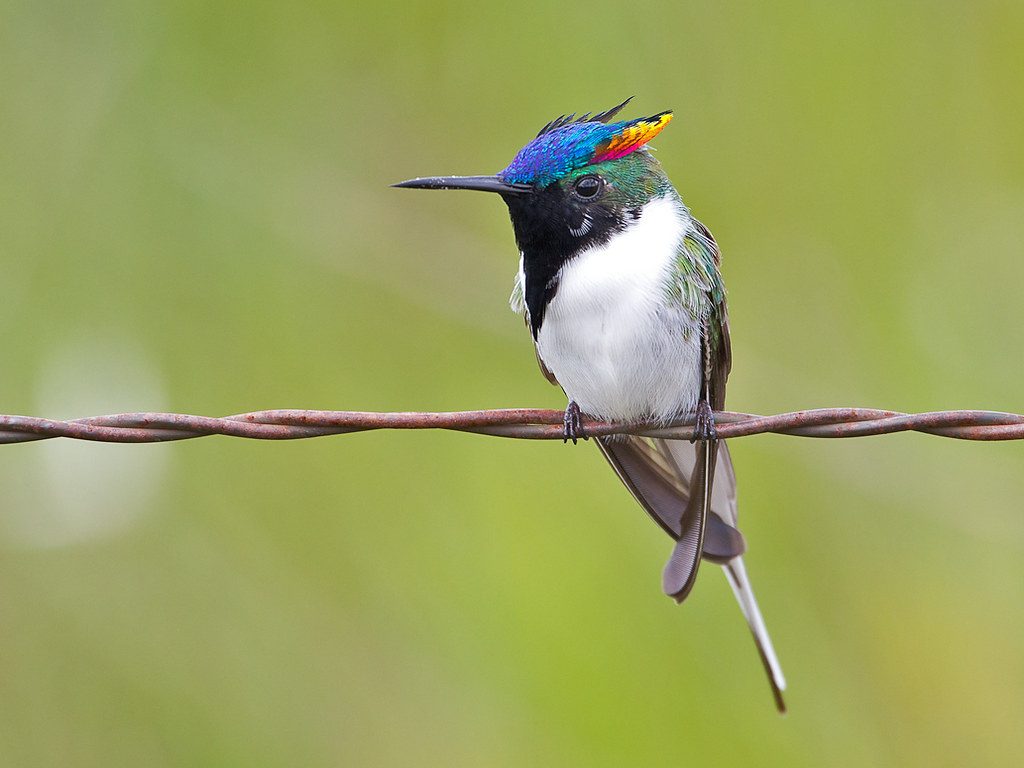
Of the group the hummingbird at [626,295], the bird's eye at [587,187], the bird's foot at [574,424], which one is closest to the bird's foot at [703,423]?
the hummingbird at [626,295]

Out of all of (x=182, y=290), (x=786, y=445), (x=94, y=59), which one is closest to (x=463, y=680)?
(x=786, y=445)

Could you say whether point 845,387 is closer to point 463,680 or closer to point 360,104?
point 463,680

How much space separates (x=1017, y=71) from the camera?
5.34 metres

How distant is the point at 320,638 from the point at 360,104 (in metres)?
2.35

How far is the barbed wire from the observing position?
239 centimetres

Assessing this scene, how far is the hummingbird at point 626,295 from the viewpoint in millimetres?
3439

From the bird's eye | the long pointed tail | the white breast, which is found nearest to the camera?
the white breast

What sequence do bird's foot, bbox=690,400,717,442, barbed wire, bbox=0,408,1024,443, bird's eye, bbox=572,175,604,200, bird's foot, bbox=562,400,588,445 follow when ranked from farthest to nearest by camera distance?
1. bird's eye, bbox=572,175,604,200
2. bird's foot, bbox=562,400,588,445
3. bird's foot, bbox=690,400,717,442
4. barbed wire, bbox=0,408,1024,443

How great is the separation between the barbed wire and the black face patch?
3.17 feet

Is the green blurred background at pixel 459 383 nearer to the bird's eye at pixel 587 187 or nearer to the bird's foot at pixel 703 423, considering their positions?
the bird's foot at pixel 703 423

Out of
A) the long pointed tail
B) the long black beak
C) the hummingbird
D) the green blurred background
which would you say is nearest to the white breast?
the hummingbird

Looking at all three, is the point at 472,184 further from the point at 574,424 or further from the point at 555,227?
the point at 574,424

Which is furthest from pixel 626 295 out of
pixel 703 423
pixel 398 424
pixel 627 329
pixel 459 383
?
pixel 459 383

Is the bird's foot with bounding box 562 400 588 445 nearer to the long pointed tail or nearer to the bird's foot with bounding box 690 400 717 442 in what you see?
the bird's foot with bounding box 690 400 717 442
